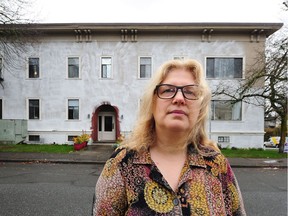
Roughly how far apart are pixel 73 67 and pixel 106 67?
2663mm

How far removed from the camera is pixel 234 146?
1808cm

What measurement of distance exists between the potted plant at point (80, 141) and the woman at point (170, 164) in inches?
584

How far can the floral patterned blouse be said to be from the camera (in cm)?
140

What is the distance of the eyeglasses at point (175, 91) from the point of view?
156cm

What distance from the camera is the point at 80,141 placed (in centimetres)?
1633

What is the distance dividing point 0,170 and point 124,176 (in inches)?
389

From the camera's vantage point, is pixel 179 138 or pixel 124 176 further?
pixel 179 138

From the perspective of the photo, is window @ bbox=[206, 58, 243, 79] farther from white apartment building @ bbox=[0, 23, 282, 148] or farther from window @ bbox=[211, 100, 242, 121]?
window @ bbox=[211, 100, 242, 121]

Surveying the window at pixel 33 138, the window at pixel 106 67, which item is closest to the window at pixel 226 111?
the window at pixel 106 67

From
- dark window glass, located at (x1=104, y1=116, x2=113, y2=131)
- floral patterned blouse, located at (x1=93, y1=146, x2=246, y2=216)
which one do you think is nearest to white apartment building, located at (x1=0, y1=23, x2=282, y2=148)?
dark window glass, located at (x1=104, y1=116, x2=113, y2=131)

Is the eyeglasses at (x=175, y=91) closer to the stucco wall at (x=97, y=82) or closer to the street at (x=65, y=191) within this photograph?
the street at (x=65, y=191)

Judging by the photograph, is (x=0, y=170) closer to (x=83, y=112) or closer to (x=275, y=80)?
(x=83, y=112)

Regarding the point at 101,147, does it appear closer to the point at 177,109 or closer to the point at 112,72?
the point at 112,72

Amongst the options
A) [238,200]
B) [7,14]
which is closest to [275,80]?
[238,200]
